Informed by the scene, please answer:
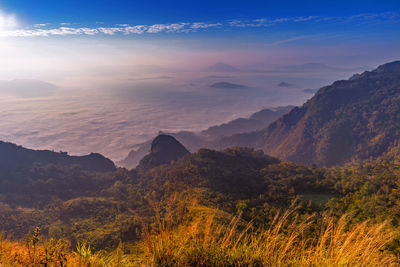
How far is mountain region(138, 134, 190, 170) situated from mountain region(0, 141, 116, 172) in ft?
57.3

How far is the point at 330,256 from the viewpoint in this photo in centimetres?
319

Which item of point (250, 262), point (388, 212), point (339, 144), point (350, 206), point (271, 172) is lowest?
point (339, 144)

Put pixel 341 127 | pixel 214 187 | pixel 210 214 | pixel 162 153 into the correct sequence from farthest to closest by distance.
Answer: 1. pixel 341 127
2. pixel 162 153
3. pixel 214 187
4. pixel 210 214

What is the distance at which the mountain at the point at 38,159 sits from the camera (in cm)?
6831

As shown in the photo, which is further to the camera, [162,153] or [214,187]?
[162,153]

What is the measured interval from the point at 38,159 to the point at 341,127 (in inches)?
5882

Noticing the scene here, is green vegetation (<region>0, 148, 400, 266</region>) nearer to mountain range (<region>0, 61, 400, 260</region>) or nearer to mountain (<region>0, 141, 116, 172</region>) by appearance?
mountain range (<region>0, 61, 400, 260</region>)

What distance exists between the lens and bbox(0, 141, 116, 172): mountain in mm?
68312

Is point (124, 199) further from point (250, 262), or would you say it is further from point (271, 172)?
point (250, 262)

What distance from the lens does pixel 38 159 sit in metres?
74.4

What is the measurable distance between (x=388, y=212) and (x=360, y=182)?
14216 mm

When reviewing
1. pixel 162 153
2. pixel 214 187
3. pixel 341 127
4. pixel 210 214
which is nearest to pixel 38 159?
pixel 162 153

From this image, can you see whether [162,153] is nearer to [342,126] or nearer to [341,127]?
[341,127]

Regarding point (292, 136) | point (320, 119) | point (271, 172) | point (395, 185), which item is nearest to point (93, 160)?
point (271, 172)
